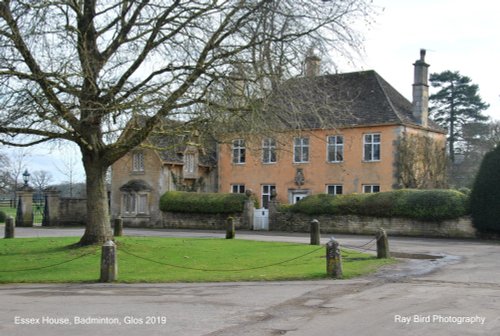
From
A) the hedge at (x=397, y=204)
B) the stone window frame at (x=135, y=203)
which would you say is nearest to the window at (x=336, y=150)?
the hedge at (x=397, y=204)

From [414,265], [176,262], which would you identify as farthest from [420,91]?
[176,262]

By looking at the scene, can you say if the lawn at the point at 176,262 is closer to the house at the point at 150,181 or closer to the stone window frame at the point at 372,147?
the stone window frame at the point at 372,147

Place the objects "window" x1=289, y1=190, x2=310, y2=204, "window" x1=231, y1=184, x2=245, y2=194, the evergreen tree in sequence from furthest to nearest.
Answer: the evergreen tree < "window" x1=231, y1=184, x2=245, y2=194 < "window" x1=289, y1=190, x2=310, y2=204

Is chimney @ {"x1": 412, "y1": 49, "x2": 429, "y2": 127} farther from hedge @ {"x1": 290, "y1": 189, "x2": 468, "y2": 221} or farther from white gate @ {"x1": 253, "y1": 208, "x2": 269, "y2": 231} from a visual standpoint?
white gate @ {"x1": 253, "y1": 208, "x2": 269, "y2": 231}

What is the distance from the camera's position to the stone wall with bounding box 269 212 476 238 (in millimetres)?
31000

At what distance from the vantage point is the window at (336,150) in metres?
43.3

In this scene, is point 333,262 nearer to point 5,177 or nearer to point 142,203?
point 142,203

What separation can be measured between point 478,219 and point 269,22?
60.6ft

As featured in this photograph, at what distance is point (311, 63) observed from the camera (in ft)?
53.9

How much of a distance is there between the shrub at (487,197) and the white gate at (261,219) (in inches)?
521

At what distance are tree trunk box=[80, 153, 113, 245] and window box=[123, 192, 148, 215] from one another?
2564 cm

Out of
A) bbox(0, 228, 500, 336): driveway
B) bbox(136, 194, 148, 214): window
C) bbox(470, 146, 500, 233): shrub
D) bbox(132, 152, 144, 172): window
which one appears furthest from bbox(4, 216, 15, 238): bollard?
bbox(470, 146, 500, 233): shrub

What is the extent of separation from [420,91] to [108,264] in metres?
31.6

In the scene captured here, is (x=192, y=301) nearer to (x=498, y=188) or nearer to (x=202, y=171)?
(x=498, y=188)
